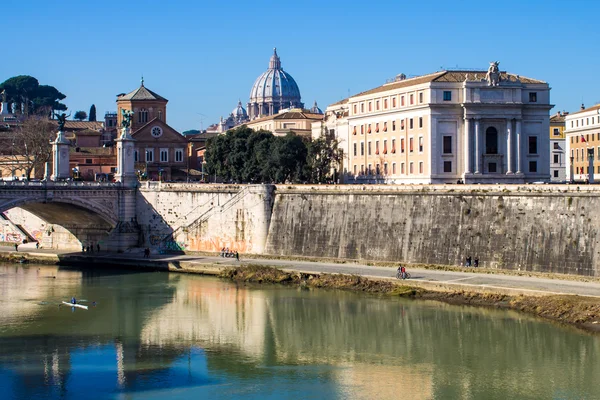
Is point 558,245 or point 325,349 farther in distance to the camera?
point 558,245

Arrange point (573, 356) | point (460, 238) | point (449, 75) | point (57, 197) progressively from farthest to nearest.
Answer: point (449, 75), point (57, 197), point (460, 238), point (573, 356)

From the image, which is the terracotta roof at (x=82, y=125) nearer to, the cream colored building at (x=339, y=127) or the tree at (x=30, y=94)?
the tree at (x=30, y=94)

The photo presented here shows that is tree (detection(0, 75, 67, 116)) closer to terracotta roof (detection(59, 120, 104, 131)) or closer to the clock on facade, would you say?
terracotta roof (detection(59, 120, 104, 131))

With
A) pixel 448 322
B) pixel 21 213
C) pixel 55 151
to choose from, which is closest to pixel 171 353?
pixel 448 322

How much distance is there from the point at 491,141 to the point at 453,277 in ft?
59.5

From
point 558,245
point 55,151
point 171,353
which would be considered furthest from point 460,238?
point 55,151

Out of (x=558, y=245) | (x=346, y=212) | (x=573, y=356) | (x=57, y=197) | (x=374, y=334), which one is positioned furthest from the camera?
(x=57, y=197)

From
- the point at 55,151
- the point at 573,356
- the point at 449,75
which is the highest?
the point at 449,75

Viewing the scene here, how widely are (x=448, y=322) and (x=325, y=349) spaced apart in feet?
17.2

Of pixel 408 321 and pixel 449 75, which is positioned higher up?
pixel 449 75

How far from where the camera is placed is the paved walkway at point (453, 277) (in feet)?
124

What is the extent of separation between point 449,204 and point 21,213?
29.6m

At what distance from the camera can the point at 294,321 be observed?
37625 mm

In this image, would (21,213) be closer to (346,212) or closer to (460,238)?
(346,212)
